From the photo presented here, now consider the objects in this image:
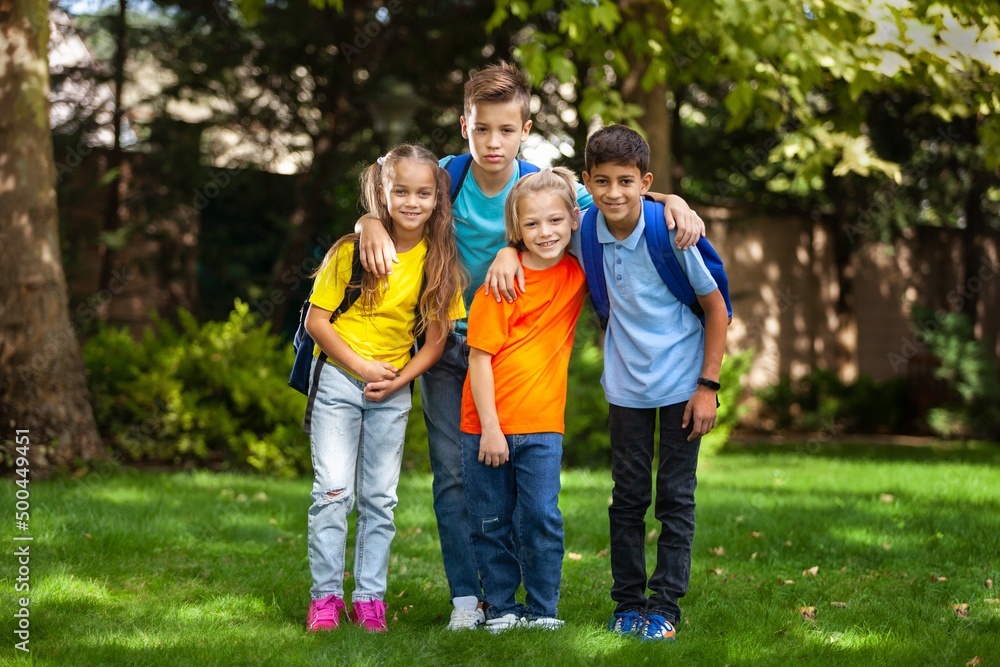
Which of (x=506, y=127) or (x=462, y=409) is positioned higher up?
(x=506, y=127)

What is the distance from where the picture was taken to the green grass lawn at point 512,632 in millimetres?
3260

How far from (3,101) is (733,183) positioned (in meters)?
11.0

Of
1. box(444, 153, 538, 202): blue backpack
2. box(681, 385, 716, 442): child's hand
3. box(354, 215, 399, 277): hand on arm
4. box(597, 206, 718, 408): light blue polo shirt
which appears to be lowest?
box(681, 385, 716, 442): child's hand

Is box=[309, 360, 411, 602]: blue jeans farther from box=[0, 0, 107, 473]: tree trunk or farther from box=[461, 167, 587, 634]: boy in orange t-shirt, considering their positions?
box=[0, 0, 107, 473]: tree trunk

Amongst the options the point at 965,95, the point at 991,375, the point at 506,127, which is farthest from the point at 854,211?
the point at 506,127

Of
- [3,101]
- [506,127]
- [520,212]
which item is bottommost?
[520,212]

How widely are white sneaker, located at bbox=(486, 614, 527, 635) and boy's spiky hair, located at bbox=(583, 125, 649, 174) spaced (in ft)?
5.12

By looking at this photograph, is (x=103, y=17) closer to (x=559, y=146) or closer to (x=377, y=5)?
(x=377, y=5)

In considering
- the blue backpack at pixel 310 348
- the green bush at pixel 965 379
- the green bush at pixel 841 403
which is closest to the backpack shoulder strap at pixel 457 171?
the blue backpack at pixel 310 348

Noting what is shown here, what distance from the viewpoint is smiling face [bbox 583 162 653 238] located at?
11.1 feet

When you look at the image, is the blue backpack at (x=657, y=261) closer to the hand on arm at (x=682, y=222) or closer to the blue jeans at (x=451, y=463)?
the hand on arm at (x=682, y=222)

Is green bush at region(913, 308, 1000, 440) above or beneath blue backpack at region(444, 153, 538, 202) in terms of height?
beneath

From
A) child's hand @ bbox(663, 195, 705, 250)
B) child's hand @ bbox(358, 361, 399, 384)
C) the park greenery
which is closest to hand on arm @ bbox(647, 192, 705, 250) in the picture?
child's hand @ bbox(663, 195, 705, 250)

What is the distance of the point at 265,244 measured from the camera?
12.3 meters
